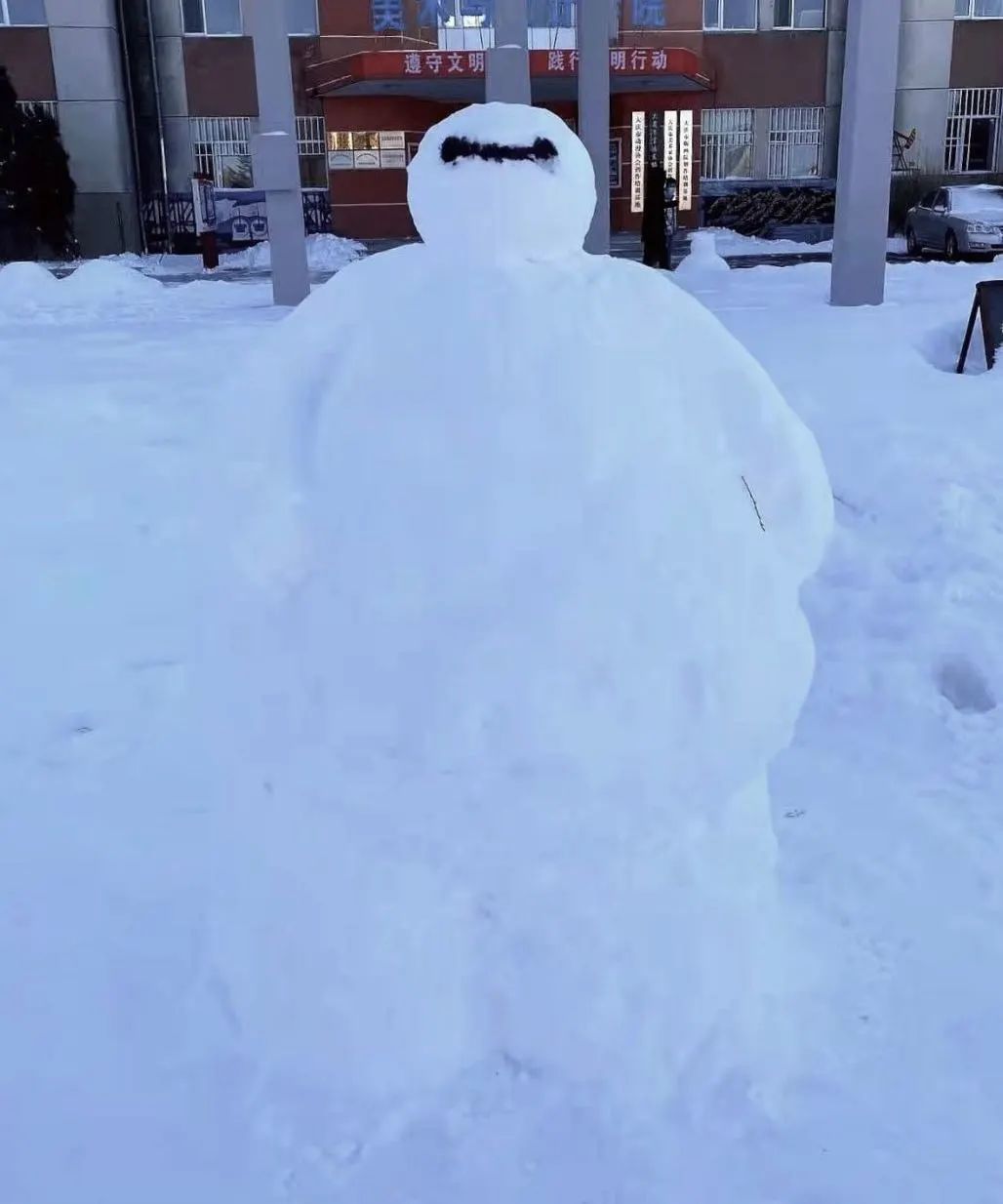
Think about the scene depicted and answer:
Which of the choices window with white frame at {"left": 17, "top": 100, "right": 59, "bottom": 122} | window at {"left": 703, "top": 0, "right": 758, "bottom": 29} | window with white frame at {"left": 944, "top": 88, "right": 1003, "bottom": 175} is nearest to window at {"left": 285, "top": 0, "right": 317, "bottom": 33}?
window with white frame at {"left": 17, "top": 100, "right": 59, "bottom": 122}

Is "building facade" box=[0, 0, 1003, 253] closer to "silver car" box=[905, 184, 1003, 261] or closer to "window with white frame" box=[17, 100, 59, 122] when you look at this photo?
"window with white frame" box=[17, 100, 59, 122]

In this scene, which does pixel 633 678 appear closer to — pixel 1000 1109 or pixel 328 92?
pixel 1000 1109

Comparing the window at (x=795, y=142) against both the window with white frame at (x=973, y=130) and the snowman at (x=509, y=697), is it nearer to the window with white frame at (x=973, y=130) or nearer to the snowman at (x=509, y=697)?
the window with white frame at (x=973, y=130)

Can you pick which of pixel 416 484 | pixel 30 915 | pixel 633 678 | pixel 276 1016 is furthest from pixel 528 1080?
pixel 30 915

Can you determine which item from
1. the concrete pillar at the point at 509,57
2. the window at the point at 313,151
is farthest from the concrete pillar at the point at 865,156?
the window at the point at 313,151

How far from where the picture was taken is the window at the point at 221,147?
70.2 ft

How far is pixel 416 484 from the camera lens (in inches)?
67.8

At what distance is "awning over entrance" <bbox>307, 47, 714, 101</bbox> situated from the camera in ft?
62.2

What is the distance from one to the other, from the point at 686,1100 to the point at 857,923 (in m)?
0.72

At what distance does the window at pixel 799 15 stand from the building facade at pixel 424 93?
0.12 ft

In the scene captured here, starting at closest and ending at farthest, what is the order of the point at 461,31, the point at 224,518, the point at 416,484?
the point at 416,484, the point at 224,518, the point at 461,31

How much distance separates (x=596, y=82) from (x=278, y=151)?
3.69 metres

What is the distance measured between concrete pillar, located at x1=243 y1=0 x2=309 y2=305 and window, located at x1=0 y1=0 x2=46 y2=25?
12512mm

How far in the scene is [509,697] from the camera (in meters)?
1.70
